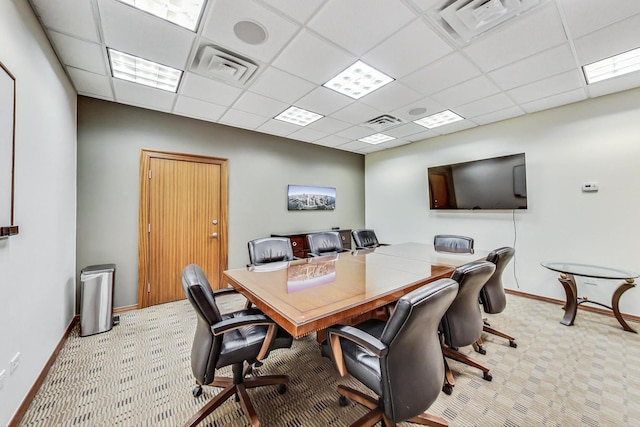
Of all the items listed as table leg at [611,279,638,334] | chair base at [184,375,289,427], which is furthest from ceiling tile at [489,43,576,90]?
chair base at [184,375,289,427]

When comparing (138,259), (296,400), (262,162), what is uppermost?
(262,162)

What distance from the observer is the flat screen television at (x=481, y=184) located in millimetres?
3771

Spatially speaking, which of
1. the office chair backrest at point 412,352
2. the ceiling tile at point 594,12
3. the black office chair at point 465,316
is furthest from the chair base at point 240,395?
the ceiling tile at point 594,12

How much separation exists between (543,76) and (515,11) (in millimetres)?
1347

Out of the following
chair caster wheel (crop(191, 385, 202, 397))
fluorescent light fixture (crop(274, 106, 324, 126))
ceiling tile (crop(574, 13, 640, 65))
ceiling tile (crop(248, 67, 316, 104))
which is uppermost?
fluorescent light fixture (crop(274, 106, 324, 126))

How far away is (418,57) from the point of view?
236 cm

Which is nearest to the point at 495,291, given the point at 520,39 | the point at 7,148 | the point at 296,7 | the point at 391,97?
the point at 520,39

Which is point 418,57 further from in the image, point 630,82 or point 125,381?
point 125,381

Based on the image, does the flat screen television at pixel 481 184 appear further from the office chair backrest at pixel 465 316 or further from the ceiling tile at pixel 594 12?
the office chair backrest at pixel 465 316

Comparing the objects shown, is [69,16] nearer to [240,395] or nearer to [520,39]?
Result: [240,395]

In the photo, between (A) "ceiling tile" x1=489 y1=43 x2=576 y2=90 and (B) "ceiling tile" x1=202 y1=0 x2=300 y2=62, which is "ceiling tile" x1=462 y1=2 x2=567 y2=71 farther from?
(B) "ceiling tile" x1=202 y1=0 x2=300 y2=62

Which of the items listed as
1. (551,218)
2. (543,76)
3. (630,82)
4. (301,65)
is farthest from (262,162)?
(630,82)

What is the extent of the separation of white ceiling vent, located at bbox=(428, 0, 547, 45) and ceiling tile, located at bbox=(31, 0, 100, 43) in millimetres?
2539

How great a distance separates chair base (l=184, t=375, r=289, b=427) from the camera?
149 centimetres
